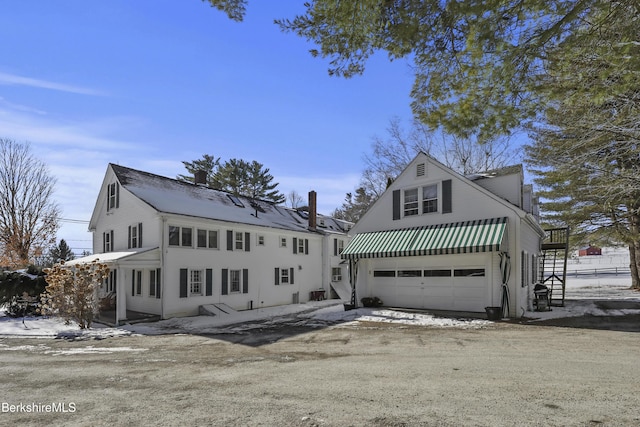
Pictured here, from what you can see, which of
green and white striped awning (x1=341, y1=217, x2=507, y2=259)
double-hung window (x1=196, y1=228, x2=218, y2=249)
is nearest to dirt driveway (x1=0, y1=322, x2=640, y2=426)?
green and white striped awning (x1=341, y1=217, x2=507, y2=259)

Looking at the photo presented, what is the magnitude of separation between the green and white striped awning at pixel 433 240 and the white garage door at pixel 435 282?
1.24 m

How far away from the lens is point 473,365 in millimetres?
7895

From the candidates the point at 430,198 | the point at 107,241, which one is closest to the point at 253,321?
the point at 430,198

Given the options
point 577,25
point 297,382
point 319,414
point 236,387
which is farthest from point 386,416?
point 577,25

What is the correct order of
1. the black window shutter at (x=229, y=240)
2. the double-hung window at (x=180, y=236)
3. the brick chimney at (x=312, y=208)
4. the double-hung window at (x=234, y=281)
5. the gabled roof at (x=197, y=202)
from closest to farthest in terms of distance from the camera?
the double-hung window at (x=180, y=236), the gabled roof at (x=197, y=202), the double-hung window at (x=234, y=281), the black window shutter at (x=229, y=240), the brick chimney at (x=312, y=208)

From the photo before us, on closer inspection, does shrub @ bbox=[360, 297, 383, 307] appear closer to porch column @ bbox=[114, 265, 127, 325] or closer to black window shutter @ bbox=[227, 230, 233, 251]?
black window shutter @ bbox=[227, 230, 233, 251]

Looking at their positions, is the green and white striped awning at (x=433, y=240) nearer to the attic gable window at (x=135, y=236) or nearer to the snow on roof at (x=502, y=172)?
the snow on roof at (x=502, y=172)

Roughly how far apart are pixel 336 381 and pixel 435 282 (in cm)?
1281

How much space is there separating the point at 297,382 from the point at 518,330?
9.32 m

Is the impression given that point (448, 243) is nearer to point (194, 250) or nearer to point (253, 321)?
point (253, 321)

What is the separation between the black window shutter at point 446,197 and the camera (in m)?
18.5

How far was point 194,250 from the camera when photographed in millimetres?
19531

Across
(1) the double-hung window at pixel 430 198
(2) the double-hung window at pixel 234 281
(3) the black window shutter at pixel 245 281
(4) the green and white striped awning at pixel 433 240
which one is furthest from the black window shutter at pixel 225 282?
(1) the double-hung window at pixel 430 198

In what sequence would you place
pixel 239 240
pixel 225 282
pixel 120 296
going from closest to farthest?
pixel 120 296 < pixel 225 282 < pixel 239 240
